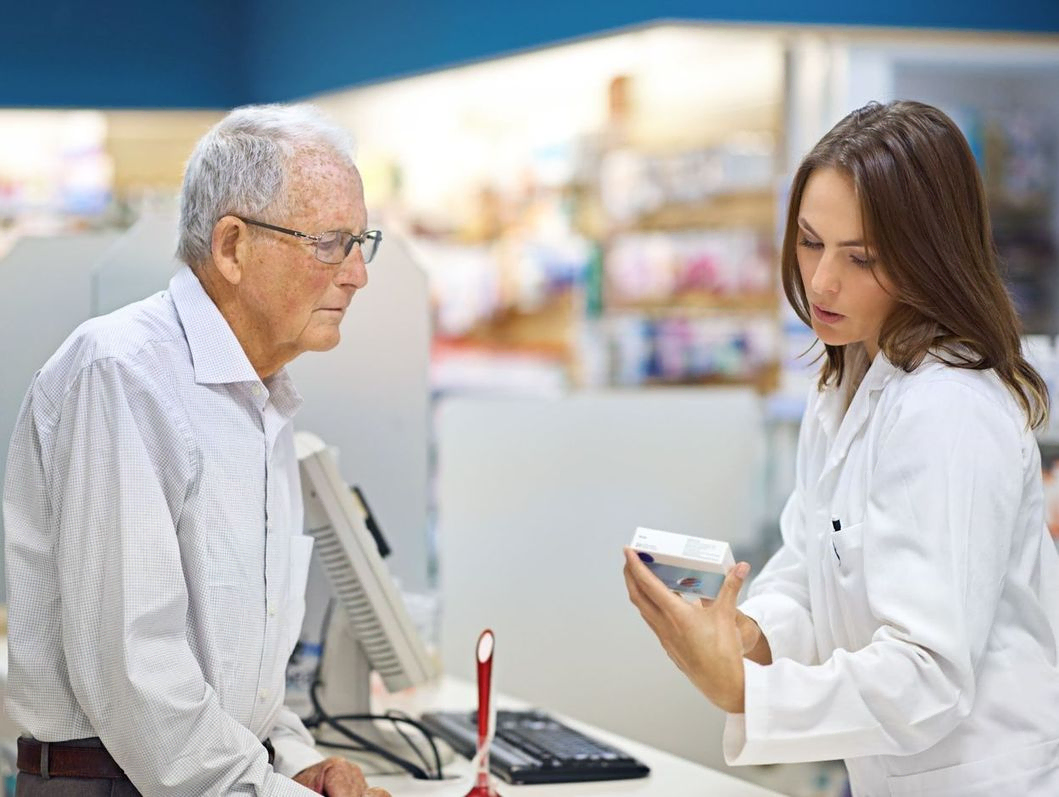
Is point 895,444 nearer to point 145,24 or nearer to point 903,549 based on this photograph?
point 903,549

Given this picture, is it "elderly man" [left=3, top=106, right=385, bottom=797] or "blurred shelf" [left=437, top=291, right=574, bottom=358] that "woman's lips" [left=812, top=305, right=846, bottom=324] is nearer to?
"elderly man" [left=3, top=106, right=385, bottom=797]

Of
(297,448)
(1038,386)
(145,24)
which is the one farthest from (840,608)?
(145,24)

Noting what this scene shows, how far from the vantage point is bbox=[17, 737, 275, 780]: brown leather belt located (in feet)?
6.09

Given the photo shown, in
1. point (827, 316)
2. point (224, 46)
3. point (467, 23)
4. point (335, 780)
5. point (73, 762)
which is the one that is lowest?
point (335, 780)

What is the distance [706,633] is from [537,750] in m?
0.83

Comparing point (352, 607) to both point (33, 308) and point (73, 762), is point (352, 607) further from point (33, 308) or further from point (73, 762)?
point (33, 308)

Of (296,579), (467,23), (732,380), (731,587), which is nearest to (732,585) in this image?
(731,587)

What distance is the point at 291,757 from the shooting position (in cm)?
217

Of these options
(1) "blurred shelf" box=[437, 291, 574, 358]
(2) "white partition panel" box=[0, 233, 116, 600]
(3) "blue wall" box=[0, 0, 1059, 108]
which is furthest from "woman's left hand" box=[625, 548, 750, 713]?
(1) "blurred shelf" box=[437, 291, 574, 358]

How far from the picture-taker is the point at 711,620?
5.85ft

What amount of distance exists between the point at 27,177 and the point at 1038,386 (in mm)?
5950

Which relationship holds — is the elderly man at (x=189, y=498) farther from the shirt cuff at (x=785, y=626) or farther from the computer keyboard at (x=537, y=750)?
the shirt cuff at (x=785, y=626)

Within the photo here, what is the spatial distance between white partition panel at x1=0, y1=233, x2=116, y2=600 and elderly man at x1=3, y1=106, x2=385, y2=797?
1.12 metres

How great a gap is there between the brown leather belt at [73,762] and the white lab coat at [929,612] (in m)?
0.83
